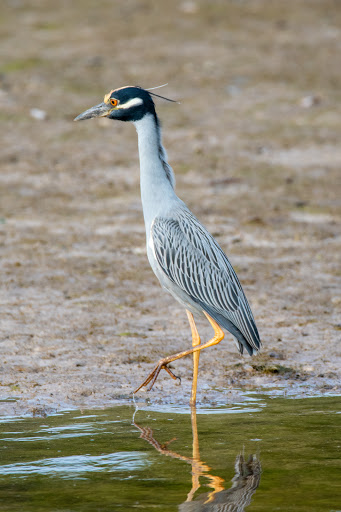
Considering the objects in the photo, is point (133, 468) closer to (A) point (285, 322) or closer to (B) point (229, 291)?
(B) point (229, 291)

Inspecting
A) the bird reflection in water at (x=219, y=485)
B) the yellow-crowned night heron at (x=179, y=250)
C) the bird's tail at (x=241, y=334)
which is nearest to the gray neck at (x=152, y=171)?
the yellow-crowned night heron at (x=179, y=250)

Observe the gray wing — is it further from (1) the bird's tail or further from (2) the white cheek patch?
(2) the white cheek patch

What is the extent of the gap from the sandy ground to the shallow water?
44cm

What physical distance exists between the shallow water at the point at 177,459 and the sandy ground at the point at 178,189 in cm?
44

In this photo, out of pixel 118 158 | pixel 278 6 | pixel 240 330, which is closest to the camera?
pixel 240 330

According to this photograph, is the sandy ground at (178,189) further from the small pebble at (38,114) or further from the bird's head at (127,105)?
the bird's head at (127,105)

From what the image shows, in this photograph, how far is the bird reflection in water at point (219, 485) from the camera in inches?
179

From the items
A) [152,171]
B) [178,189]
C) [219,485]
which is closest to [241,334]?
[152,171]

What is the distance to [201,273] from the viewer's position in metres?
6.67

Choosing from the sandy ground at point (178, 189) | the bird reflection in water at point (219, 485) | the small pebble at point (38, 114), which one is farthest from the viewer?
the small pebble at point (38, 114)

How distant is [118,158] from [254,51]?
230 inches

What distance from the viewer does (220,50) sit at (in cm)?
1775

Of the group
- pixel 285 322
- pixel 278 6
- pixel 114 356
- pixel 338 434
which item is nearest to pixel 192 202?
pixel 285 322

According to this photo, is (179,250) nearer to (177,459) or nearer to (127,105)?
(127,105)
